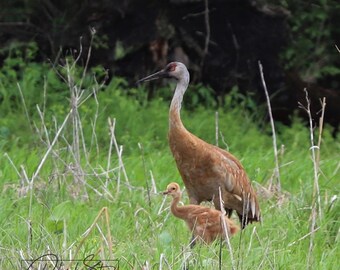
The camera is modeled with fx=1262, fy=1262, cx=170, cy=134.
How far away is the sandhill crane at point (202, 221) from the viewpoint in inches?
288

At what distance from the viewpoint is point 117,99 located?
12555 millimetres

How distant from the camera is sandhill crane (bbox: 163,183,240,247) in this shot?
24.0 feet

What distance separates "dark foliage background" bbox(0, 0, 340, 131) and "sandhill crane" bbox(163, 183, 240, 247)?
5723mm

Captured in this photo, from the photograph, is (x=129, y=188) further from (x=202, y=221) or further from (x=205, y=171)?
(x=202, y=221)

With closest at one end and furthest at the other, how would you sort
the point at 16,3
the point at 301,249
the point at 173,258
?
the point at 173,258 → the point at 301,249 → the point at 16,3

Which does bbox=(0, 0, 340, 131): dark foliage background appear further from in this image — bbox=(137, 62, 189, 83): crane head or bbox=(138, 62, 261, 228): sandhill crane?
bbox=(138, 62, 261, 228): sandhill crane

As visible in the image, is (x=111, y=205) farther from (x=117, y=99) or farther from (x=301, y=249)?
(x=117, y=99)

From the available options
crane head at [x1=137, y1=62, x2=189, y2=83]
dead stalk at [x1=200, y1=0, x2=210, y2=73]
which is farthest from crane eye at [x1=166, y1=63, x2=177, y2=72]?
dead stalk at [x1=200, y1=0, x2=210, y2=73]

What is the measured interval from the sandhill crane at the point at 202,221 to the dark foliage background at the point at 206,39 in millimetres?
5723

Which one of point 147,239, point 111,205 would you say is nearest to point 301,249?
point 147,239

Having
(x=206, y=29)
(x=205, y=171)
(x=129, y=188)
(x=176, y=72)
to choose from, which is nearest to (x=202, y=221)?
(x=205, y=171)

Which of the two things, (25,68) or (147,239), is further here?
(25,68)

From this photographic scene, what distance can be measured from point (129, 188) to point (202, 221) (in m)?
1.59

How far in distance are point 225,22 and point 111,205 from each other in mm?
5634
